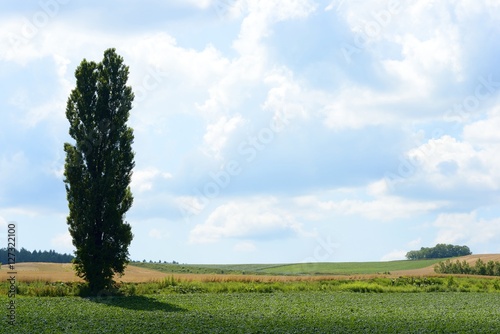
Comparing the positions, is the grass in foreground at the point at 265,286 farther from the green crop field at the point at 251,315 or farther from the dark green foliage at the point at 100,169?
the green crop field at the point at 251,315

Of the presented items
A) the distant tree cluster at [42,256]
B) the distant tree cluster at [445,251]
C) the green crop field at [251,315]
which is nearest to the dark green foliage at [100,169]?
the green crop field at [251,315]

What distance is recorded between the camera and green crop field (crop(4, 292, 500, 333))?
31.0 meters

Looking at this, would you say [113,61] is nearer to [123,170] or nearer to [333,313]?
[123,170]

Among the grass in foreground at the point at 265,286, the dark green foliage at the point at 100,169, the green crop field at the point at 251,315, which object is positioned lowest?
the green crop field at the point at 251,315

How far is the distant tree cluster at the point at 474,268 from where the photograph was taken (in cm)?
10225

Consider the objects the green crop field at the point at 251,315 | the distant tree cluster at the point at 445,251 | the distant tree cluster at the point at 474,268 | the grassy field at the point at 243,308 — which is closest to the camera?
the green crop field at the point at 251,315

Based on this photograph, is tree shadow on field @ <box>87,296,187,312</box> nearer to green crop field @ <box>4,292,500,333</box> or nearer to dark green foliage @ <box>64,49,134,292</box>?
green crop field @ <box>4,292,500,333</box>

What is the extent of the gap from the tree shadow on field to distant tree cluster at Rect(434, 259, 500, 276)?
73049 millimetres

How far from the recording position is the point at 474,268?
344ft

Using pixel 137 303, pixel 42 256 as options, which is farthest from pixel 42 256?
pixel 137 303

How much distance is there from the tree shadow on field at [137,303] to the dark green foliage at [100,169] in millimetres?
3639

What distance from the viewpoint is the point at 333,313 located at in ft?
128

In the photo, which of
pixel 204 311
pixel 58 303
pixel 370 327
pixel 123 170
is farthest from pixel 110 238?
pixel 370 327

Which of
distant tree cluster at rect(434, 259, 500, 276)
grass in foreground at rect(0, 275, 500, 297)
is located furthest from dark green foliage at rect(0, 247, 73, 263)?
grass in foreground at rect(0, 275, 500, 297)
